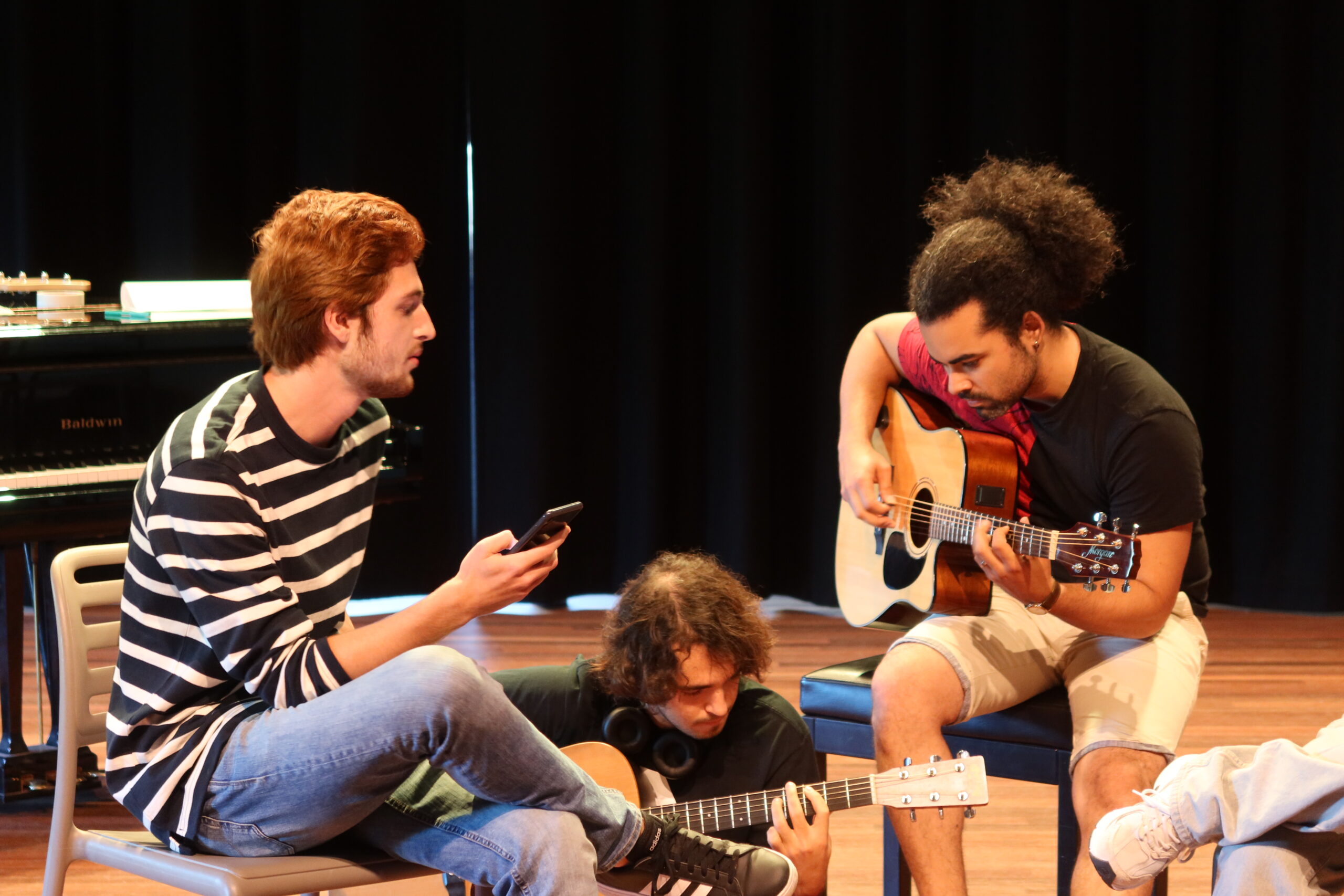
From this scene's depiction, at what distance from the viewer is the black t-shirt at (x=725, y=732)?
228 centimetres

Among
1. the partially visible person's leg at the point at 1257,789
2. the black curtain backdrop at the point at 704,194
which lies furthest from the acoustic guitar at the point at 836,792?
the black curtain backdrop at the point at 704,194

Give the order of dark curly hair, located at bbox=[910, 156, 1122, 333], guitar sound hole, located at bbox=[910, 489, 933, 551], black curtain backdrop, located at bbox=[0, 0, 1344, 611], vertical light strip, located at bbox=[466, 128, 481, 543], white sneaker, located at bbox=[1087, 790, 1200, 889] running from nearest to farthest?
white sneaker, located at bbox=[1087, 790, 1200, 889], dark curly hair, located at bbox=[910, 156, 1122, 333], guitar sound hole, located at bbox=[910, 489, 933, 551], black curtain backdrop, located at bbox=[0, 0, 1344, 611], vertical light strip, located at bbox=[466, 128, 481, 543]

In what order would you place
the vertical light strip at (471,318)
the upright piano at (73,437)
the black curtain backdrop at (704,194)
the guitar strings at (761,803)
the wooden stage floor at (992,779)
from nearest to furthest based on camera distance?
1. the guitar strings at (761,803)
2. the wooden stage floor at (992,779)
3. the upright piano at (73,437)
4. the black curtain backdrop at (704,194)
5. the vertical light strip at (471,318)

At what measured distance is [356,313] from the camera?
201 centimetres

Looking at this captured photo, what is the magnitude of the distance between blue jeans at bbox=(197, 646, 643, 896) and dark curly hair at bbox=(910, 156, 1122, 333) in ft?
3.51

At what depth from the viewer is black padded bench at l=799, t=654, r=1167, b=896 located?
90.0 inches

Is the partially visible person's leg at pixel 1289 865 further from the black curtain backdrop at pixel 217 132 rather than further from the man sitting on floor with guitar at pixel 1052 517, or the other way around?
the black curtain backdrop at pixel 217 132

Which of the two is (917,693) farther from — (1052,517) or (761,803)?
(1052,517)

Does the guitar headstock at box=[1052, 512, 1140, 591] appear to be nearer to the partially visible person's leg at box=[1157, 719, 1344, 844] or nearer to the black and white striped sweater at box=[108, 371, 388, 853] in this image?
the partially visible person's leg at box=[1157, 719, 1344, 844]

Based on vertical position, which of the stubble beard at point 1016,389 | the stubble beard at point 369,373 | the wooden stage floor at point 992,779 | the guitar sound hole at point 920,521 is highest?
the stubble beard at point 369,373

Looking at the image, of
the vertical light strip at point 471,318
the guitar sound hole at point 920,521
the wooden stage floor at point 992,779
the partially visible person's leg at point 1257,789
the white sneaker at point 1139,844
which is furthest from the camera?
the vertical light strip at point 471,318

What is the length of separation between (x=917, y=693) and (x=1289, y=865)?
685 millimetres

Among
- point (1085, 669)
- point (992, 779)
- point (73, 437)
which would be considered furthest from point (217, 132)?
point (1085, 669)

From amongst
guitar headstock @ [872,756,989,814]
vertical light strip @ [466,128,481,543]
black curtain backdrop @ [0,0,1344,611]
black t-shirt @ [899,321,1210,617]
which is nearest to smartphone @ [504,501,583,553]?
guitar headstock @ [872,756,989,814]
